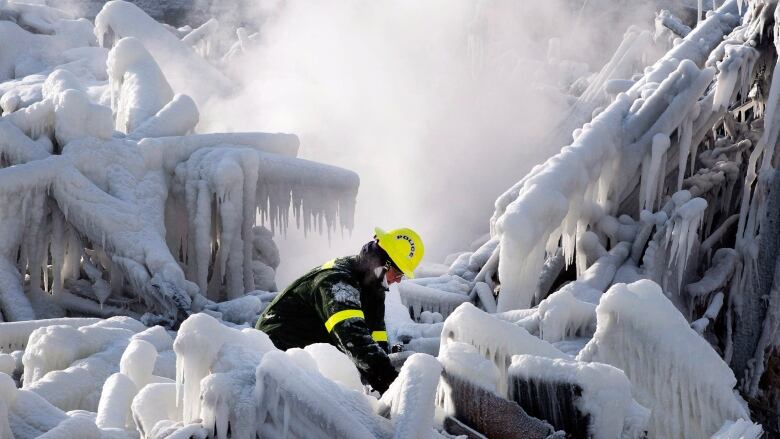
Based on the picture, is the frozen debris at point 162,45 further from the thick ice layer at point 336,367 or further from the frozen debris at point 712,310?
the thick ice layer at point 336,367

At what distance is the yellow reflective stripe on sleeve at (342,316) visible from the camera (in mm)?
4598

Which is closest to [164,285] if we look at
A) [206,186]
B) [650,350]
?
[206,186]

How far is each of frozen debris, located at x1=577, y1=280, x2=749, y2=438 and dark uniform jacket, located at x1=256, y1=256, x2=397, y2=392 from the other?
39.0 inches

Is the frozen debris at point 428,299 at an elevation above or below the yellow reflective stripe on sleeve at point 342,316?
below

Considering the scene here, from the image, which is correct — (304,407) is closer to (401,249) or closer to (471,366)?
(471,366)

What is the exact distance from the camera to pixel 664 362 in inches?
181

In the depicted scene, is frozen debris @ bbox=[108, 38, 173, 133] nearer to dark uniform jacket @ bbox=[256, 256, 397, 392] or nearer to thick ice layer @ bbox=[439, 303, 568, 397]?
dark uniform jacket @ bbox=[256, 256, 397, 392]

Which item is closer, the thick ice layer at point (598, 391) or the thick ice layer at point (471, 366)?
the thick ice layer at point (598, 391)

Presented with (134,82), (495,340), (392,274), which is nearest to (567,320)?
(392,274)

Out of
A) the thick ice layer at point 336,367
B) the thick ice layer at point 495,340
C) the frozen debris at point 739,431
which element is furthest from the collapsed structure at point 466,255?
the thick ice layer at point 336,367

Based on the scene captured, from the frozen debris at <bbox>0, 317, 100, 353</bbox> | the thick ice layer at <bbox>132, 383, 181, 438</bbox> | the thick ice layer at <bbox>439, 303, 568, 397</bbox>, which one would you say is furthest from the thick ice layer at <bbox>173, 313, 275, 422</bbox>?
the frozen debris at <bbox>0, 317, 100, 353</bbox>

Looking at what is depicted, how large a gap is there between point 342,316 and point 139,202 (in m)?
7.69

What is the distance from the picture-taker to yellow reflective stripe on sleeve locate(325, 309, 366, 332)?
4.60 m

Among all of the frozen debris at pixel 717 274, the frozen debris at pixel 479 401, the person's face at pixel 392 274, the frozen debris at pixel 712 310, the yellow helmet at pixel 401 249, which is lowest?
the frozen debris at pixel 712 310
